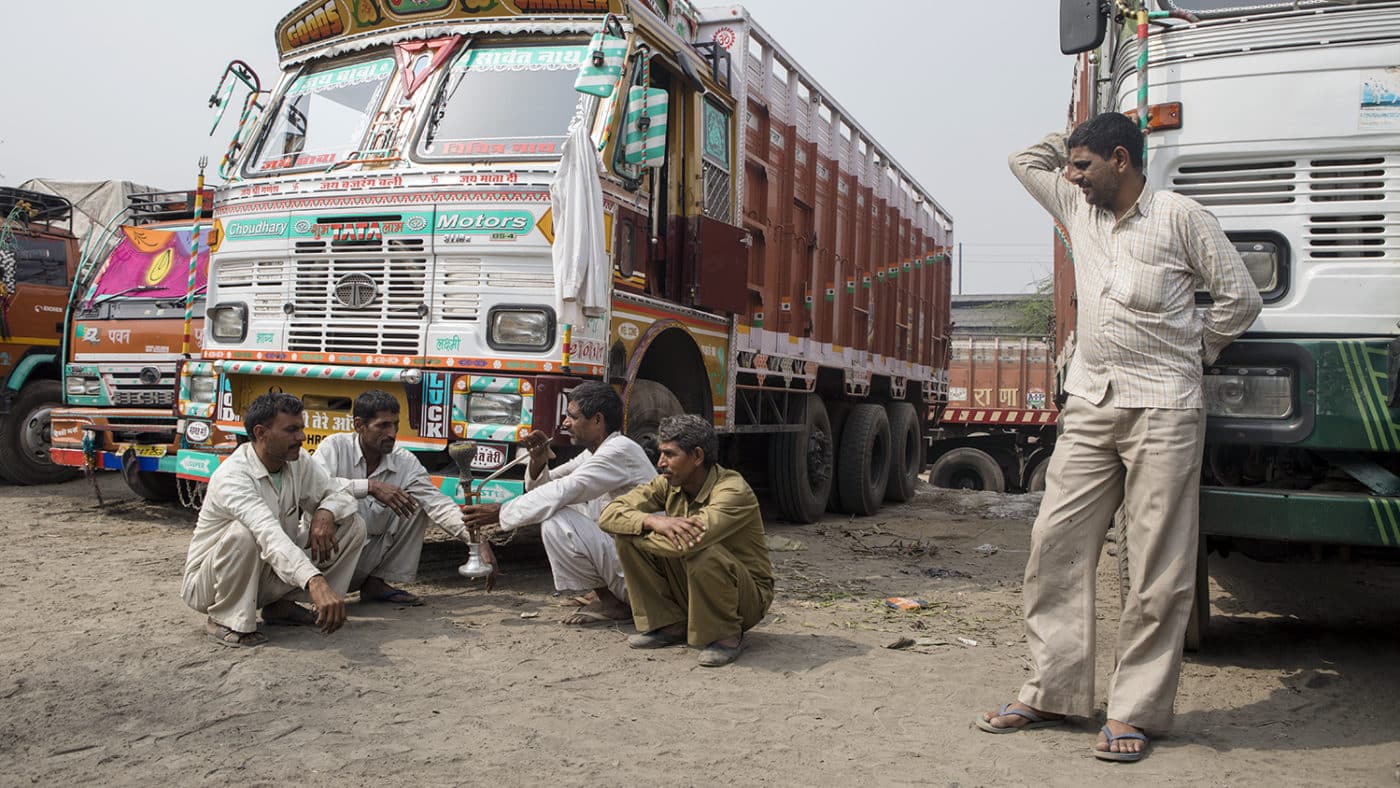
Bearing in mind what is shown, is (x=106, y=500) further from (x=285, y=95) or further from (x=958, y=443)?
(x=958, y=443)

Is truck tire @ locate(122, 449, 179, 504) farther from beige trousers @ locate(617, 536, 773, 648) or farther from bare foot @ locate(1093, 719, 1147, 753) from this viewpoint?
bare foot @ locate(1093, 719, 1147, 753)

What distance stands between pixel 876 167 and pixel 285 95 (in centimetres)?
593

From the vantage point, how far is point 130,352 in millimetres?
8398

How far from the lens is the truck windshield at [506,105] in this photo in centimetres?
564

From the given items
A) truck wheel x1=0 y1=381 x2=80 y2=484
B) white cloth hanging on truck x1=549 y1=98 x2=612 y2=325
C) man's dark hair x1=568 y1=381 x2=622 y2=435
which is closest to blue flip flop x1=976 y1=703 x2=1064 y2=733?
man's dark hair x1=568 y1=381 x2=622 y2=435

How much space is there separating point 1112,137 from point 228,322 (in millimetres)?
4846

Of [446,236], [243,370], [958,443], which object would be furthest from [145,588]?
[958,443]

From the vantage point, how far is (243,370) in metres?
5.93

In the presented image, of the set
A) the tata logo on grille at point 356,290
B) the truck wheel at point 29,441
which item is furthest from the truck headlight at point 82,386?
the tata logo on grille at point 356,290

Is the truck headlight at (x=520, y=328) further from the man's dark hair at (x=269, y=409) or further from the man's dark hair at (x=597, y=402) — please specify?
the man's dark hair at (x=269, y=409)

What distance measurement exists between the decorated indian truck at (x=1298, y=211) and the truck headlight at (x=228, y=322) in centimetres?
449

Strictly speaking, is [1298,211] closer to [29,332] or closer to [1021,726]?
[1021,726]

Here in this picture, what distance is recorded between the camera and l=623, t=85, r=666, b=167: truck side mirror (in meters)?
5.57

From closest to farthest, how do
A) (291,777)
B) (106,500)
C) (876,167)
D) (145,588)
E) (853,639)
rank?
1. (291,777)
2. (853,639)
3. (145,588)
4. (106,500)
5. (876,167)
